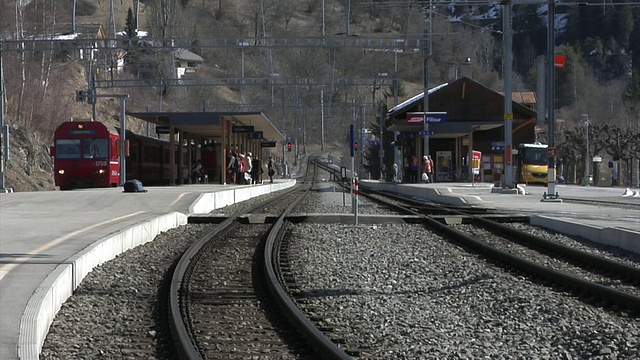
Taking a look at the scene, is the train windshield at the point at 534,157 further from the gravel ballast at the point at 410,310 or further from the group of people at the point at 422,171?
the gravel ballast at the point at 410,310

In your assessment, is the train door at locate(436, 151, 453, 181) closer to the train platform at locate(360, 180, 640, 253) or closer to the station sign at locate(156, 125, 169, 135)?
the station sign at locate(156, 125, 169, 135)

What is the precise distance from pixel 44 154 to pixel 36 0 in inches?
678

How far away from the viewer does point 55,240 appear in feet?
46.4

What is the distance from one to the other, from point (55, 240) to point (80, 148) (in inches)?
1157

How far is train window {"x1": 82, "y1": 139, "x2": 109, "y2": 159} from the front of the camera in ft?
140

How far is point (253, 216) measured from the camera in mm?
23016

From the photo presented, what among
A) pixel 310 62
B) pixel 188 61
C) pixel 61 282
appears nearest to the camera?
pixel 61 282

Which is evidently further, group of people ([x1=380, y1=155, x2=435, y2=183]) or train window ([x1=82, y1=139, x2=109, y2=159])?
group of people ([x1=380, y1=155, x2=435, y2=183])

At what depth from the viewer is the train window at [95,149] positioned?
42.7 m

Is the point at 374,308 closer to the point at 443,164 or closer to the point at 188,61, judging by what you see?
the point at 443,164

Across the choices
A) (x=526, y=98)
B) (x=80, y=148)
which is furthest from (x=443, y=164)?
(x=80, y=148)

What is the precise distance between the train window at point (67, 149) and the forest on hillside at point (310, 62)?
6482mm

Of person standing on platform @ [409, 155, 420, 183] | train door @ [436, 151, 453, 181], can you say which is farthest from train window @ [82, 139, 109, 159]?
train door @ [436, 151, 453, 181]

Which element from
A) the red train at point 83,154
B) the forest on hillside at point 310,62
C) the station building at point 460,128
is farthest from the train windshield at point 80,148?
the station building at point 460,128
